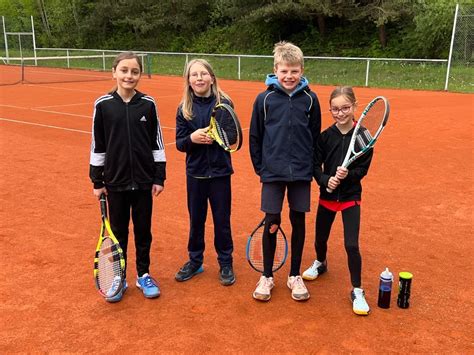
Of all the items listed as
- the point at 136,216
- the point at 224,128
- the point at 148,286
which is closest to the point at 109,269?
the point at 148,286

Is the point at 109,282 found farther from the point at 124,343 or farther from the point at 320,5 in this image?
the point at 320,5

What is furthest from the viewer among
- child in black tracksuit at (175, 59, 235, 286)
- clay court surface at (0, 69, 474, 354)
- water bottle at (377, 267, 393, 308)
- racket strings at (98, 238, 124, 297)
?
child in black tracksuit at (175, 59, 235, 286)

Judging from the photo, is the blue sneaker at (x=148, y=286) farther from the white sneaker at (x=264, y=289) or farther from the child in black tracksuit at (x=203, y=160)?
the white sneaker at (x=264, y=289)

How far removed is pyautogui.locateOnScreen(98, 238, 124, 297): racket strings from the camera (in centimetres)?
367

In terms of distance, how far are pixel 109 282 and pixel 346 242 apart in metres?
1.79

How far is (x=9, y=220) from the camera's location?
212 inches

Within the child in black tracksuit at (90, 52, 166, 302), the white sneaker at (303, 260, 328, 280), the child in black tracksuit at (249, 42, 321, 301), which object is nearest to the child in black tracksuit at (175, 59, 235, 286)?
the child in black tracksuit at (90, 52, 166, 302)

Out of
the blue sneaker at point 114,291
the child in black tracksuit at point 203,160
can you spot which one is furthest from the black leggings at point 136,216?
the child in black tracksuit at point 203,160

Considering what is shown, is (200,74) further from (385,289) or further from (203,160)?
(385,289)

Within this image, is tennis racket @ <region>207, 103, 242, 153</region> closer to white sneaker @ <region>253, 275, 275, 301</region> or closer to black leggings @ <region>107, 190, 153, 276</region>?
black leggings @ <region>107, 190, 153, 276</region>

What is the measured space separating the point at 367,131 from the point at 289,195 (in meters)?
0.73

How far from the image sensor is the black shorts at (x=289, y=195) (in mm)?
3650

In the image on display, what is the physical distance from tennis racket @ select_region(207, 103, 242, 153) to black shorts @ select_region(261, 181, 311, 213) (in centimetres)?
39

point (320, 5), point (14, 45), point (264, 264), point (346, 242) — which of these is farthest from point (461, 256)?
point (14, 45)
